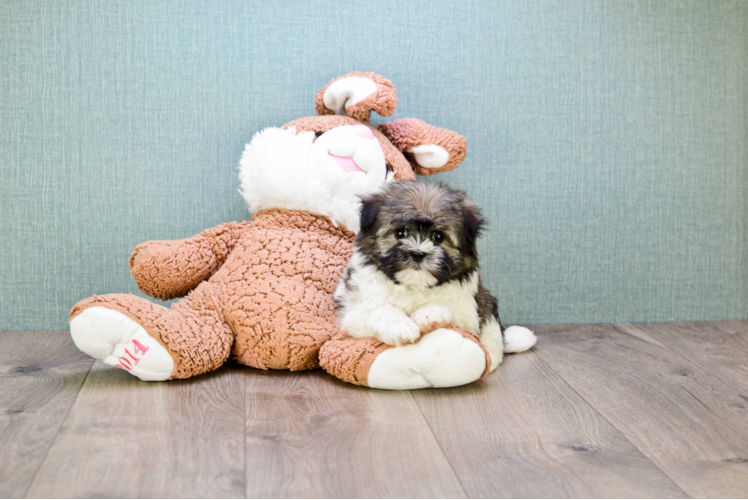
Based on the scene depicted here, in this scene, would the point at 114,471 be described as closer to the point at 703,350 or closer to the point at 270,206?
the point at 270,206

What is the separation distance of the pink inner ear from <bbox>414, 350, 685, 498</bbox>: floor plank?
61 cm

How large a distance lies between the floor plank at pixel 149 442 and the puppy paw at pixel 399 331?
36 centimetres

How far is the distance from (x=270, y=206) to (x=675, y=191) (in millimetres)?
1364

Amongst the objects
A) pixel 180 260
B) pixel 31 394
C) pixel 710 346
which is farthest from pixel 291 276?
→ pixel 710 346

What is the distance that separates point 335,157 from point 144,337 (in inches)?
26.2

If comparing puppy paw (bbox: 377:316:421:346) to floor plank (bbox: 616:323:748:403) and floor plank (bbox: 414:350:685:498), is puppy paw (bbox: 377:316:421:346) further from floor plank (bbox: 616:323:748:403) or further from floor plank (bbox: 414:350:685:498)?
floor plank (bbox: 616:323:748:403)

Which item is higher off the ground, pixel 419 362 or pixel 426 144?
pixel 426 144

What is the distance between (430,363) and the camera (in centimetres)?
151

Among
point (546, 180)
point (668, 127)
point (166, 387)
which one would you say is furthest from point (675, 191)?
point (166, 387)

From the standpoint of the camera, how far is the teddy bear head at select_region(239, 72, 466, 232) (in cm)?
175

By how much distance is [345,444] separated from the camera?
4.10ft

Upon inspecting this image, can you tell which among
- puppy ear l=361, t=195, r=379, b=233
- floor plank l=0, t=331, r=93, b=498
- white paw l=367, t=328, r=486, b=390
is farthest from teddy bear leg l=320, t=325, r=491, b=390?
floor plank l=0, t=331, r=93, b=498

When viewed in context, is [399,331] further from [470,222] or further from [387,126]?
[387,126]

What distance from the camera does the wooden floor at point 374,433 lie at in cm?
110
